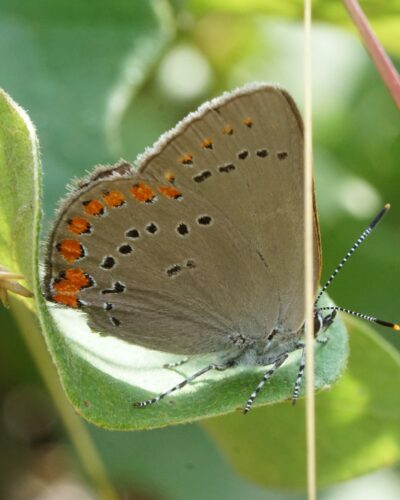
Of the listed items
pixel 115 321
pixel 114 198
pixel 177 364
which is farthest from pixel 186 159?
pixel 177 364

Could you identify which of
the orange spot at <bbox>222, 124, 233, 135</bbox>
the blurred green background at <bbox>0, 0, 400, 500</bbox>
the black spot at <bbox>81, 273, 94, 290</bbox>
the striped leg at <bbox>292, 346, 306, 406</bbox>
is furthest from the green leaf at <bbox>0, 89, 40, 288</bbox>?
the blurred green background at <bbox>0, 0, 400, 500</bbox>

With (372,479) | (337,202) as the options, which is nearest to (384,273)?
(337,202)

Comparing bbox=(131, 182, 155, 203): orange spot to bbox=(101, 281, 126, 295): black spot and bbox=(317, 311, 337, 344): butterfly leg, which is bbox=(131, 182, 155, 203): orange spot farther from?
bbox=(317, 311, 337, 344): butterfly leg

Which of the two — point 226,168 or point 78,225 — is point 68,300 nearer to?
point 78,225

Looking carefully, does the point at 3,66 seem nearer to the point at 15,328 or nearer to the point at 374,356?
the point at 15,328

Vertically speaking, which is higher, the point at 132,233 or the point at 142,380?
the point at 132,233

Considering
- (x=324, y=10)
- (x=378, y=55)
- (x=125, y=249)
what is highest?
A: (x=324, y=10)
